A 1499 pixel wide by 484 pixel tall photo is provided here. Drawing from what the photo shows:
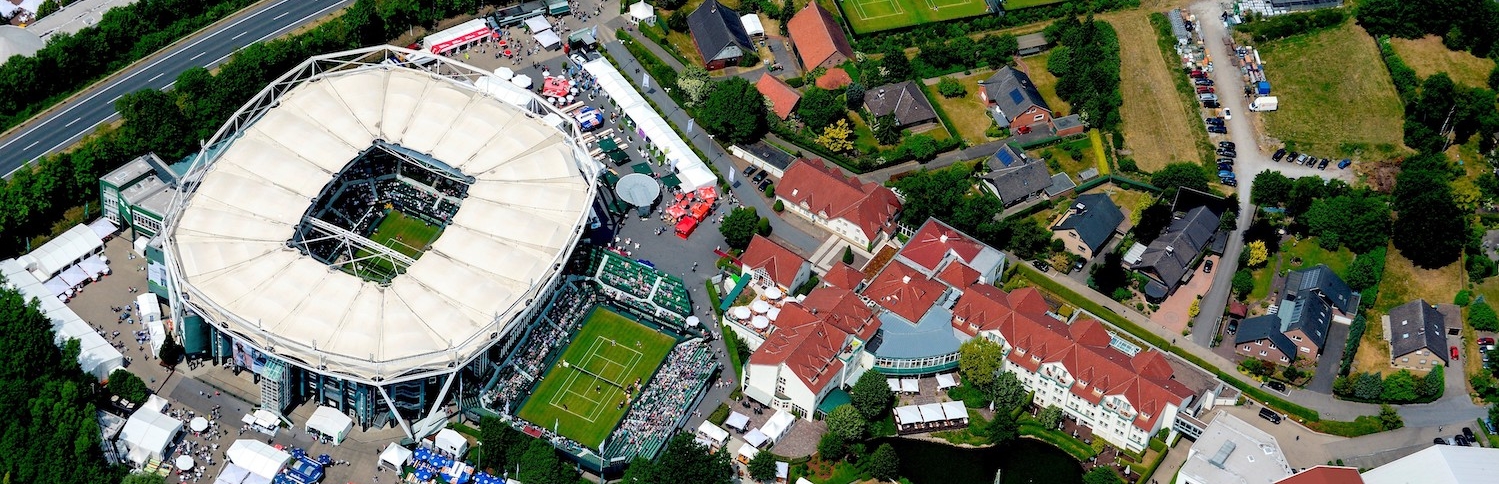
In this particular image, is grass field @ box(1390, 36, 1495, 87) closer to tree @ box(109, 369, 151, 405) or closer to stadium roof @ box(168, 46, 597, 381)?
stadium roof @ box(168, 46, 597, 381)

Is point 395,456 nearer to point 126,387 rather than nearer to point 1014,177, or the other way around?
point 126,387

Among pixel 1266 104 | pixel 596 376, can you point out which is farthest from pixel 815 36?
pixel 596 376

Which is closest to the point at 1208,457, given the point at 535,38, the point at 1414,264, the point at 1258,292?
the point at 1258,292

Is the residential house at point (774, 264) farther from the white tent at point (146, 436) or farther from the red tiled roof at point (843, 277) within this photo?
the white tent at point (146, 436)

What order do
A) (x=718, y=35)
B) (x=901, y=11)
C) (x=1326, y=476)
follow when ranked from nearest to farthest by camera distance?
(x=1326, y=476)
(x=718, y=35)
(x=901, y=11)

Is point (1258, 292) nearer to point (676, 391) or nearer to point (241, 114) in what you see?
point (676, 391)

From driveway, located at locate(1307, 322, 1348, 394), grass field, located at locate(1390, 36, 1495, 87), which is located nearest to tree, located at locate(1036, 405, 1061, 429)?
driveway, located at locate(1307, 322, 1348, 394)
